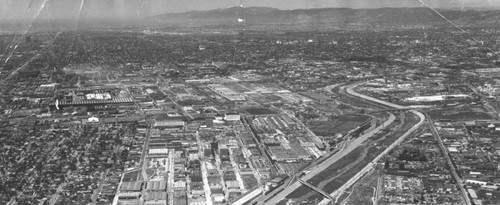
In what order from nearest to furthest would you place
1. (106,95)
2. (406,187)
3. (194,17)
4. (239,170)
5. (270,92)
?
1. (406,187)
2. (239,170)
3. (106,95)
4. (270,92)
5. (194,17)

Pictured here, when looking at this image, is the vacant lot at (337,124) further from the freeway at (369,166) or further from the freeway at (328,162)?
the freeway at (369,166)

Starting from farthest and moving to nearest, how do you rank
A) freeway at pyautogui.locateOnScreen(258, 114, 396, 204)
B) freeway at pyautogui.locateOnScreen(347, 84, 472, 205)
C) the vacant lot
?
1. the vacant lot
2. freeway at pyautogui.locateOnScreen(347, 84, 472, 205)
3. freeway at pyautogui.locateOnScreen(258, 114, 396, 204)

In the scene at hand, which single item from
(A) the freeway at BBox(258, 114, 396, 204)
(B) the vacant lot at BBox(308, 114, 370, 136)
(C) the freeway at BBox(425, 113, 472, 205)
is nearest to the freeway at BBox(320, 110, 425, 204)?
(C) the freeway at BBox(425, 113, 472, 205)

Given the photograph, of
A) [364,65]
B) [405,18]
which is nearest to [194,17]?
[405,18]

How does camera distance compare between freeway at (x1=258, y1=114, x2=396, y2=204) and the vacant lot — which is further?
the vacant lot

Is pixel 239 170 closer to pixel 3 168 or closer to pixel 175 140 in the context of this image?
pixel 175 140

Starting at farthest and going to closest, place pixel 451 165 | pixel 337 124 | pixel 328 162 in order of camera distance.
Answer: pixel 337 124, pixel 328 162, pixel 451 165

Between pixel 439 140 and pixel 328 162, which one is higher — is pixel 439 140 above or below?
below

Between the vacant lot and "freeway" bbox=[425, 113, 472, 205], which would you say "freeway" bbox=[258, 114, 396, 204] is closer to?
the vacant lot

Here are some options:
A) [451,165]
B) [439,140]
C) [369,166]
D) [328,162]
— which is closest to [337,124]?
[439,140]

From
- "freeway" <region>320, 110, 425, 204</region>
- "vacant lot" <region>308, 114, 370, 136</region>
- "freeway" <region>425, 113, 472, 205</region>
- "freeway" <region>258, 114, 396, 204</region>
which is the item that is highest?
"vacant lot" <region>308, 114, 370, 136</region>

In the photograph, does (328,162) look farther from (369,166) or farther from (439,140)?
(439,140)
